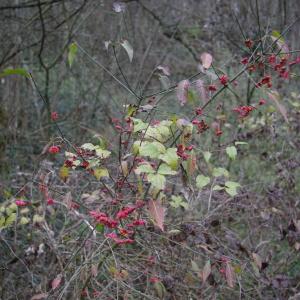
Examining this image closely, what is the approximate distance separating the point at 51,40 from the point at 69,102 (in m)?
1.02

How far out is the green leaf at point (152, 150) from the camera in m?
1.85

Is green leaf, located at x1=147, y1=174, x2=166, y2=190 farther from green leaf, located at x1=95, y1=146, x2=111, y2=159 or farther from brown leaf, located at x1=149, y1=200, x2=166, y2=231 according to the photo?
green leaf, located at x1=95, y1=146, x2=111, y2=159

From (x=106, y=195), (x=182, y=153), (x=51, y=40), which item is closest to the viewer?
(x=182, y=153)

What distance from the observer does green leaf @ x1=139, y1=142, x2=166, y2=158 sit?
6.07 ft

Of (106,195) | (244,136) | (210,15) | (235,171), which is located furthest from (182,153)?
(210,15)

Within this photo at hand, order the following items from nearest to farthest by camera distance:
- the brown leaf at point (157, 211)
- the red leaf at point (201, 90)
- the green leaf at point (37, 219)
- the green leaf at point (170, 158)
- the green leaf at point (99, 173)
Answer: the green leaf at point (170, 158) < the brown leaf at point (157, 211) < the red leaf at point (201, 90) < the green leaf at point (99, 173) < the green leaf at point (37, 219)

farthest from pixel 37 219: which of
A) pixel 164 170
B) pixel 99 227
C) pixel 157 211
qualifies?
pixel 164 170

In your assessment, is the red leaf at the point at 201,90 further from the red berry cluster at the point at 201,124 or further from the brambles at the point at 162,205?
the red berry cluster at the point at 201,124

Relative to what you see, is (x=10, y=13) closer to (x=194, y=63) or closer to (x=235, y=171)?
(x=235, y=171)

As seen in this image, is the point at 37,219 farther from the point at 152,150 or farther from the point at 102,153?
the point at 152,150

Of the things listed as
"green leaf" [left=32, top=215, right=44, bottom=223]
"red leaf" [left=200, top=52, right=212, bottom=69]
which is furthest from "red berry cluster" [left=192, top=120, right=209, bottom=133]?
"green leaf" [left=32, top=215, right=44, bottom=223]

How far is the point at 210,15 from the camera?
7.29 m

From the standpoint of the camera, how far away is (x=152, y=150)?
1.86m

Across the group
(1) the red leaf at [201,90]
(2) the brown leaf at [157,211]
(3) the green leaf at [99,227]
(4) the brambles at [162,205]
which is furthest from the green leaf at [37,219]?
(1) the red leaf at [201,90]
